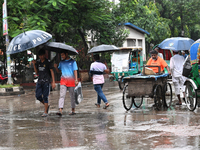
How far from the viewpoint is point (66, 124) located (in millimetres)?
8148

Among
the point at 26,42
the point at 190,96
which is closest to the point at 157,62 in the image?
the point at 190,96

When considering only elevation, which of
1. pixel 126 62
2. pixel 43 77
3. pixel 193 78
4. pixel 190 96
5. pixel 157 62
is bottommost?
pixel 190 96

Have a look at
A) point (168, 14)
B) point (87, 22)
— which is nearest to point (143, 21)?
point (168, 14)

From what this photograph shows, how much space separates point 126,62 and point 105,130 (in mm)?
13999

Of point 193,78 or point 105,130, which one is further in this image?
point 193,78

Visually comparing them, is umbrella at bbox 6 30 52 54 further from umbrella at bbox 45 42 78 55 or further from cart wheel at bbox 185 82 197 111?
cart wheel at bbox 185 82 197 111

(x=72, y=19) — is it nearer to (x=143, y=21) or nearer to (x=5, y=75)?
(x=5, y=75)

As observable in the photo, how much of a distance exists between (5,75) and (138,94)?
15145 millimetres

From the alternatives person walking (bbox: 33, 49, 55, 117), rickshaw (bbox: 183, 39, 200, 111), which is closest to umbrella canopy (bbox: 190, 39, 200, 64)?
rickshaw (bbox: 183, 39, 200, 111)

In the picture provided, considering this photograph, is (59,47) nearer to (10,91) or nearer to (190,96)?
(190,96)

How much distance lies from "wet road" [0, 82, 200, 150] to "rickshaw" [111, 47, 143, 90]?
395 inches

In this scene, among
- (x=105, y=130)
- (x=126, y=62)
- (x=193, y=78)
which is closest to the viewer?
(x=105, y=130)

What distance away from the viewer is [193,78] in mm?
9742

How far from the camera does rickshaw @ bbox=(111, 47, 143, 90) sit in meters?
20.5
